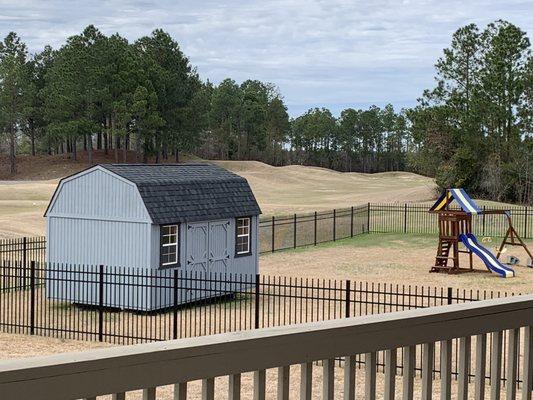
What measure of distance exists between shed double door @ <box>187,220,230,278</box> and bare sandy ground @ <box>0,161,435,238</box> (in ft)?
55.9

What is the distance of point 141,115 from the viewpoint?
83.8 meters

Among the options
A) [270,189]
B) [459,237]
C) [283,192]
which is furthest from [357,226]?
[270,189]

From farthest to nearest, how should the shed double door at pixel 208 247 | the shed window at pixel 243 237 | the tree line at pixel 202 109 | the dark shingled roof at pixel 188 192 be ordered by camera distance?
the tree line at pixel 202 109 < the shed window at pixel 243 237 < the shed double door at pixel 208 247 < the dark shingled roof at pixel 188 192

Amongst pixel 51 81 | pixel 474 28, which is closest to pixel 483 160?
pixel 474 28

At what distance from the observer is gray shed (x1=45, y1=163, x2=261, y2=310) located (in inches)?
880

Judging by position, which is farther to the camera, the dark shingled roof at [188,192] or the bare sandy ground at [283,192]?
the bare sandy ground at [283,192]

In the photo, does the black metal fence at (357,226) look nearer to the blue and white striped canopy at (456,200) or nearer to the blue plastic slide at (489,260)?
the blue and white striped canopy at (456,200)

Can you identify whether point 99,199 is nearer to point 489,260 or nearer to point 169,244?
point 169,244

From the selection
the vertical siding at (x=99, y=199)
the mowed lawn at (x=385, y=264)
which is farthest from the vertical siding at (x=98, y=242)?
the mowed lawn at (x=385, y=264)

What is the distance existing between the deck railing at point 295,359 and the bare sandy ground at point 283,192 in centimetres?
3751

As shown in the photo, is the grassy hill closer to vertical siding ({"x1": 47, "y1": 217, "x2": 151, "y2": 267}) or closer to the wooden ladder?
vertical siding ({"x1": 47, "y1": 217, "x2": 151, "y2": 267})

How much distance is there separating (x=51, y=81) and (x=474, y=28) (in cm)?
4178

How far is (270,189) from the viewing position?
276 feet

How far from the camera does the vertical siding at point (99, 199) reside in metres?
22.5
